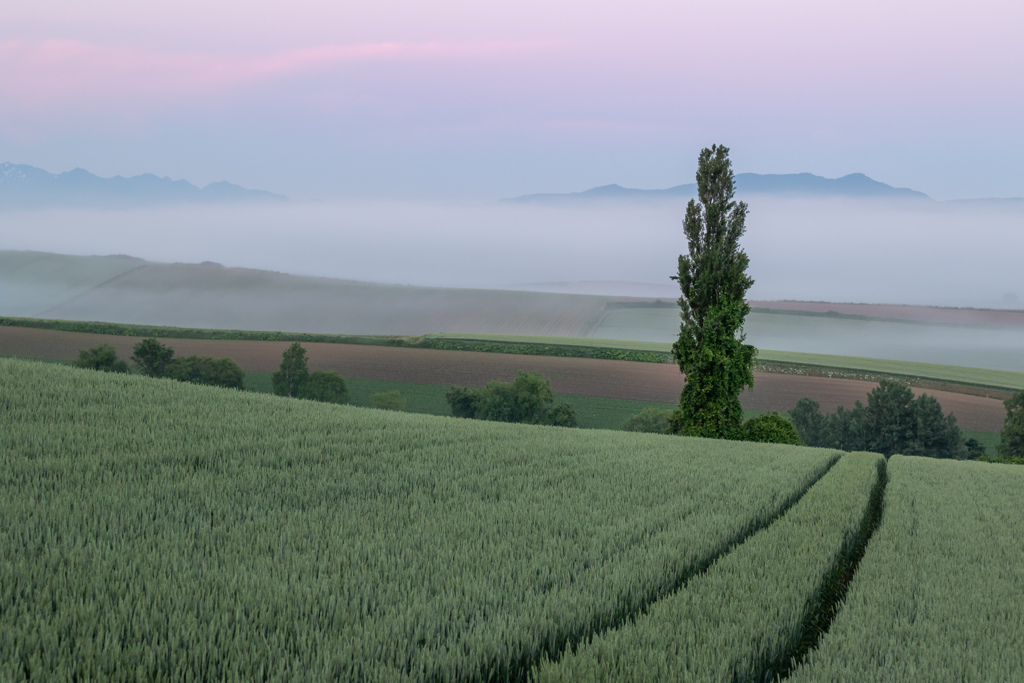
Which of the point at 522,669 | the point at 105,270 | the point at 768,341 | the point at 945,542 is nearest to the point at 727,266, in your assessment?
the point at 945,542

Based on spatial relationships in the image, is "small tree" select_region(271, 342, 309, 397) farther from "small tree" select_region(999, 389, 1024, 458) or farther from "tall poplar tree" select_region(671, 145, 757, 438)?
"small tree" select_region(999, 389, 1024, 458)

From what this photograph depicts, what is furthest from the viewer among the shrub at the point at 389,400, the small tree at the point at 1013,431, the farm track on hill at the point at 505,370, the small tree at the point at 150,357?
the small tree at the point at 150,357

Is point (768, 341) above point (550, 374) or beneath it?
above

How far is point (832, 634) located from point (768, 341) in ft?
228

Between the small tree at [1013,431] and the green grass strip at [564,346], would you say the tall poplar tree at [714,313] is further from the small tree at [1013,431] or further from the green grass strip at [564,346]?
the green grass strip at [564,346]

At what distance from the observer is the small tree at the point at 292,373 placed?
196 ft

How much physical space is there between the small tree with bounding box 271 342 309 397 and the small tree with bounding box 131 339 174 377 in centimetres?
1012

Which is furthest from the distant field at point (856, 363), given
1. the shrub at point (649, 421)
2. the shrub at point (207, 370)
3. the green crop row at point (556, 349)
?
the shrub at point (207, 370)

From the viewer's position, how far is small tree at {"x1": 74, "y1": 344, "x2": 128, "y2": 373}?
56062 millimetres

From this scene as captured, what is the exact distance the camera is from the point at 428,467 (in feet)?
39.4

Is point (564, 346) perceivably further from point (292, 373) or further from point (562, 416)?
point (292, 373)

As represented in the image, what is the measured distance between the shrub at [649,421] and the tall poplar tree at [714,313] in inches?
650

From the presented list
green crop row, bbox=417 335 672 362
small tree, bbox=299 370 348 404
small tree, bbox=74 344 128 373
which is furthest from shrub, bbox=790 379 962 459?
small tree, bbox=74 344 128 373

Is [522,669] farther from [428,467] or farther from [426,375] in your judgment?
[426,375]
